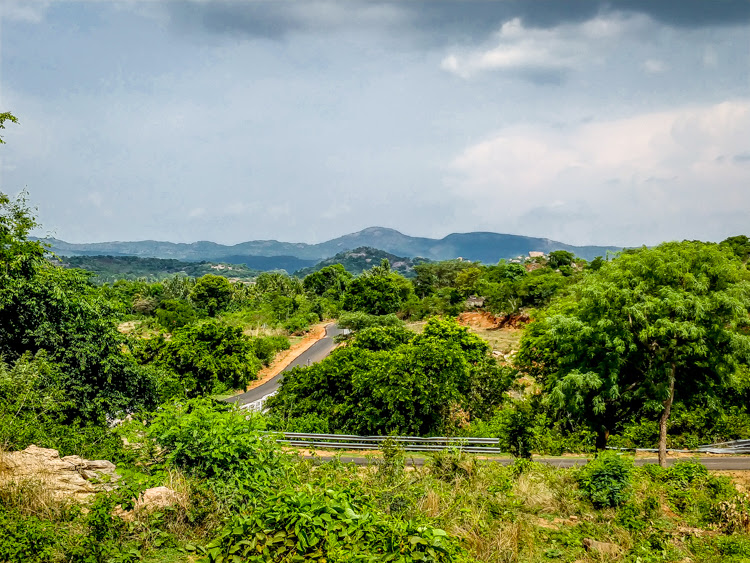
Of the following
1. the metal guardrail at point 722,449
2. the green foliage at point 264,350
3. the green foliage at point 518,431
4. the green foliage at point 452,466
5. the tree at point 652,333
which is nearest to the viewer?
the green foliage at point 452,466

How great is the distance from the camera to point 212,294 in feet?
253

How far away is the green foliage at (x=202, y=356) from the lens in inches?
1037

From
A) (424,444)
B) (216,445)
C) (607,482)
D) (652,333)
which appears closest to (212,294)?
(424,444)

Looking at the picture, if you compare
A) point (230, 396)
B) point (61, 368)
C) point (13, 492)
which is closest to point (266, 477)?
point (13, 492)

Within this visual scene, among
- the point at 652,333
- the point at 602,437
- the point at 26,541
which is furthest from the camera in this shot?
the point at 602,437

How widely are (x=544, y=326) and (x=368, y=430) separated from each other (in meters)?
10.8

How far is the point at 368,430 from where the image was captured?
20297 mm

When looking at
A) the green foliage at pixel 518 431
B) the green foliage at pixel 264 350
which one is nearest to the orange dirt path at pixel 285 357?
the green foliage at pixel 264 350

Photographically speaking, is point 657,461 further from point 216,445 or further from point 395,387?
point 216,445

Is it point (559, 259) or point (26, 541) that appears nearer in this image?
point (26, 541)

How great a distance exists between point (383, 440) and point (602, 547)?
1053 centimetres

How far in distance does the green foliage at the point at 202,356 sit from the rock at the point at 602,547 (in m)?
22.2

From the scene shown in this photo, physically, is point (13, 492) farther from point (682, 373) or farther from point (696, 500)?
point (682, 373)

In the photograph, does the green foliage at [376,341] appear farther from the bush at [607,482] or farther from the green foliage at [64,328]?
the bush at [607,482]
